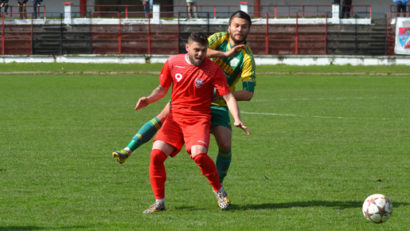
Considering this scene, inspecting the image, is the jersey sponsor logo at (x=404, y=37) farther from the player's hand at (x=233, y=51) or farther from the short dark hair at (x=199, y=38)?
the short dark hair at (x=199, y=38)

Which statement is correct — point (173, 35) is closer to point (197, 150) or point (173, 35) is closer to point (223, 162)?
point (223, 162)

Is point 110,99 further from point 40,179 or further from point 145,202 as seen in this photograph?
point 145,202

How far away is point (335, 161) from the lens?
12.0 meters

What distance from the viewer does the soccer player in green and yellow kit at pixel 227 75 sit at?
27.8 feet

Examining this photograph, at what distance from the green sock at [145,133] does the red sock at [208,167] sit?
2.17 ft

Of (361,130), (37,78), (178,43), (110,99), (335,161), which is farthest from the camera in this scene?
(178,43)

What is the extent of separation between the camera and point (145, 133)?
8453 millimetres

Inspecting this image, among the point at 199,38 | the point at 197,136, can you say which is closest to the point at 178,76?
the point at 199,38

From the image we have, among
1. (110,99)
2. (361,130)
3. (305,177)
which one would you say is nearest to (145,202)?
(305,177)

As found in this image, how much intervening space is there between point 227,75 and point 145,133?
46.1 inches

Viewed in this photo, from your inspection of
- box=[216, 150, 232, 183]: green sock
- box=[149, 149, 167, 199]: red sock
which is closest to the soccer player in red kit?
box=[149, 149, 167, 199]: red sock

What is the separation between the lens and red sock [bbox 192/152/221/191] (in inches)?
316

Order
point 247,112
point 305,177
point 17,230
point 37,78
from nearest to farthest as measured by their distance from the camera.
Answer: point 17,230, point 305,177, point 247,112, point 37,78

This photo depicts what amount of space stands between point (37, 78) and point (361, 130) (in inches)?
870
